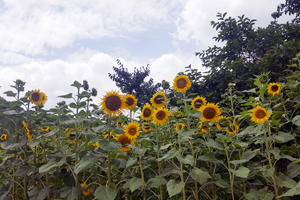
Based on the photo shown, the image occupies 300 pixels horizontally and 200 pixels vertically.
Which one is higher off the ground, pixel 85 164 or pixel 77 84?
pixel 77 84

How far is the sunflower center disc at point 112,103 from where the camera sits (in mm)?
2043

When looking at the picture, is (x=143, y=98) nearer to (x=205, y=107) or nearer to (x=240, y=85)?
(x=240, y=85)

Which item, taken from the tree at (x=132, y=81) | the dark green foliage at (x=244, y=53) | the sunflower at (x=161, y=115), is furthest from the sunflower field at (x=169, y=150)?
the tree at (x=132, y=81)

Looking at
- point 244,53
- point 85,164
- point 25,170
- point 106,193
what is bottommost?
point 106,193

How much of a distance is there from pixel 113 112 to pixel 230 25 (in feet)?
17.5

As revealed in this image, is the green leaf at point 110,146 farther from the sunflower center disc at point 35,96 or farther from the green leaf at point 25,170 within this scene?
the sunflower center disc at point 35,96

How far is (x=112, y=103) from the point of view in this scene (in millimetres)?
2047

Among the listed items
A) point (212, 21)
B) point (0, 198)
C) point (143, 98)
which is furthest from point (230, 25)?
point (0, 198)

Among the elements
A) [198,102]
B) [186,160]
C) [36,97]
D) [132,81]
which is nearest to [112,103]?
[186,160]

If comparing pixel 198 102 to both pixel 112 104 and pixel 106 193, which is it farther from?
pixel 106 193

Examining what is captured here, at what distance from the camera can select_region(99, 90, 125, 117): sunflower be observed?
204cm

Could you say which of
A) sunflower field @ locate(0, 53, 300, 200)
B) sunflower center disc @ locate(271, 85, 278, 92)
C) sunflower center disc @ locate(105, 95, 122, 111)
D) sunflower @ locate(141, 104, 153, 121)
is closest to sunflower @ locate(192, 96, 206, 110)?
sunflower field @ locate(0, 53, 300, 200)

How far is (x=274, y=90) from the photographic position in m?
2.30

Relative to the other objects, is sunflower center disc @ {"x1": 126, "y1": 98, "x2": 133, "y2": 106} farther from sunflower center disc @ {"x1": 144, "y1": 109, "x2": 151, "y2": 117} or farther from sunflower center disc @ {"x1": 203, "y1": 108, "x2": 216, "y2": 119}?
sunflower center disc @ {"x1": 203, "y1": 108, "x2": 216, "y2": 119}
